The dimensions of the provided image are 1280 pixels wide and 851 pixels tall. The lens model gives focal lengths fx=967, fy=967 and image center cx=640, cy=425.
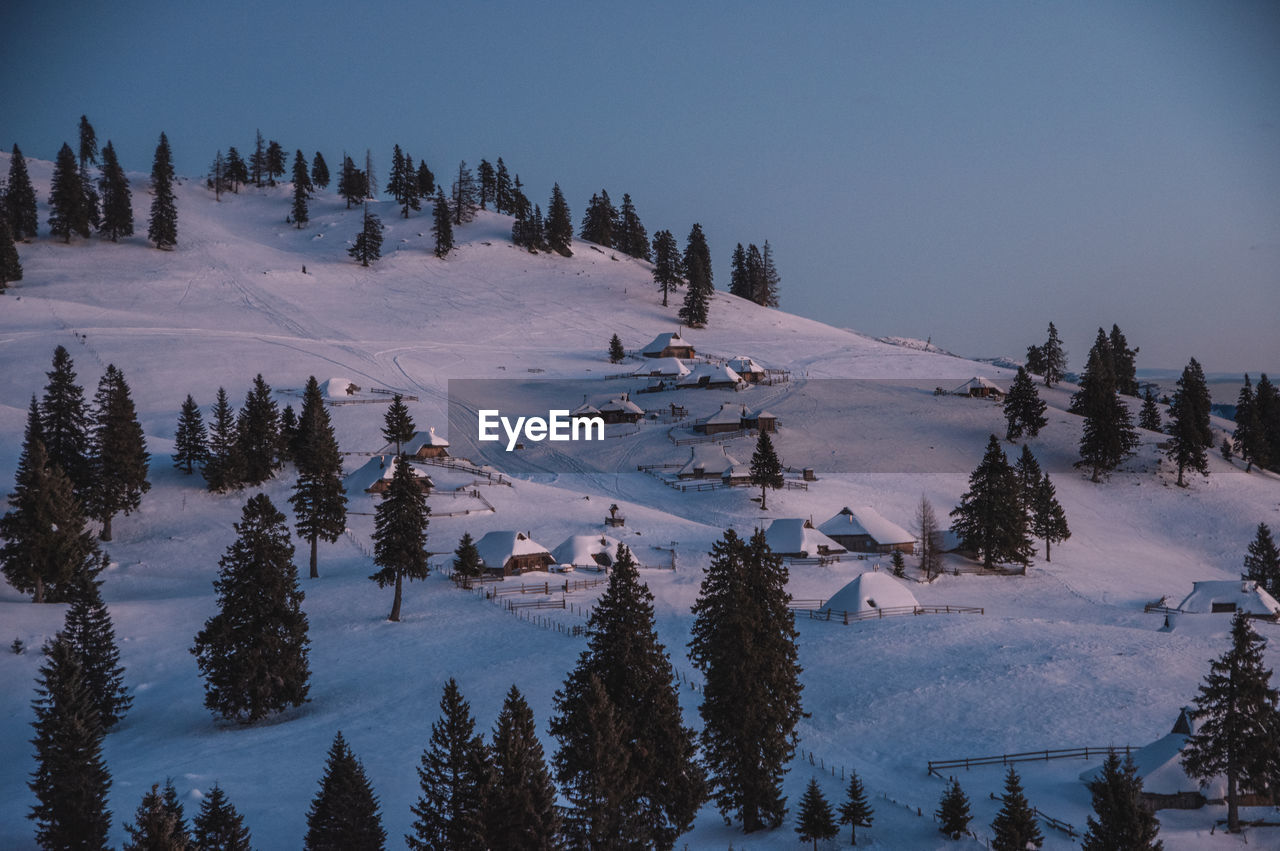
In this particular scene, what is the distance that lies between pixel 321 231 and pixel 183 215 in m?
22.8

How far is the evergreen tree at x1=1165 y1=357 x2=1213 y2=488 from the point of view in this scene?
80.7 meters

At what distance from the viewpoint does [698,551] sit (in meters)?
57.9

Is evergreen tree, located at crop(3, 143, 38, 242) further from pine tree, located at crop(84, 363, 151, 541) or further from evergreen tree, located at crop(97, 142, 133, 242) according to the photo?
pine tree, located at crop(84, 363, 151, 541)

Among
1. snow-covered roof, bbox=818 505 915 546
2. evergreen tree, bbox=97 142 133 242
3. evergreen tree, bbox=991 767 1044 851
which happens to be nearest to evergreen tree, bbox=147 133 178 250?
evergreen tree, bbox=97 142 133 242

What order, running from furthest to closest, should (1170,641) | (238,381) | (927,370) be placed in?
(927,370), (238,381), (1170,641)

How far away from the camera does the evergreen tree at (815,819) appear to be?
26562 millimetres

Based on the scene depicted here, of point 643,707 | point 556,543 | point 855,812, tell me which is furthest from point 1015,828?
point 556,543

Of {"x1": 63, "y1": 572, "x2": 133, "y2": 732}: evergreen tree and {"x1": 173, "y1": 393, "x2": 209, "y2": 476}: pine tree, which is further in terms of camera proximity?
{"x1": 173, "y1": 393, "x2": 209, "y2": 476}: pine tree

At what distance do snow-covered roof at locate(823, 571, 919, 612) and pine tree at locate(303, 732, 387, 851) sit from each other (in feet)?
102

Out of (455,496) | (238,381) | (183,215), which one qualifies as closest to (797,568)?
(455,496)

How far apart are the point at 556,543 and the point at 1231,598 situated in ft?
124

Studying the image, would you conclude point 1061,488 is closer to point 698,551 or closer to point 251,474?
point 698,551

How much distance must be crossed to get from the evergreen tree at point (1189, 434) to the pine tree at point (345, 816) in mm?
76950

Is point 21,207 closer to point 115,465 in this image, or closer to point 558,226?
point 558,226
